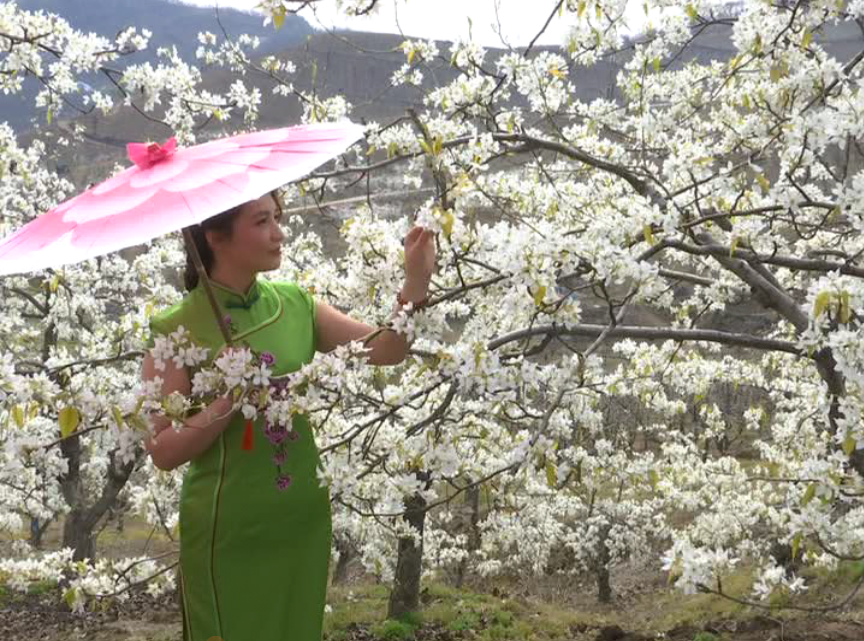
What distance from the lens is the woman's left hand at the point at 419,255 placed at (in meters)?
2.19

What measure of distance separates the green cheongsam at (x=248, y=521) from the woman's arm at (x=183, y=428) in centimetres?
13

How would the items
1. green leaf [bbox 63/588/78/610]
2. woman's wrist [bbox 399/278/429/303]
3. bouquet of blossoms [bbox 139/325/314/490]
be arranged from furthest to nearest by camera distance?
green leaf [bbox 63/588/78/610] < woman's wrist [bbox 399/278/429/303] < bouquet of blossoms [bbox 139/325/314/490]

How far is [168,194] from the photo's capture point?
1851mm

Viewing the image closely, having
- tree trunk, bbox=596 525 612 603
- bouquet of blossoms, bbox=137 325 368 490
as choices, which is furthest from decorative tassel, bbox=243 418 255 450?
tree trunk, bbox=596 525 612 603

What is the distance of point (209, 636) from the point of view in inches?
84.2

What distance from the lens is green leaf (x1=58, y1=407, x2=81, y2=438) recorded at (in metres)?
1.78

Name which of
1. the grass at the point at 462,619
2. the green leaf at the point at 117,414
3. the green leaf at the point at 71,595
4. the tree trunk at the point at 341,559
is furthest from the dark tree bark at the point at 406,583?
the green leaf at the point at 117,414

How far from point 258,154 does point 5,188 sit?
306 inches

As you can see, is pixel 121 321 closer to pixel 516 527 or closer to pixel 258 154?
pixel 258 154

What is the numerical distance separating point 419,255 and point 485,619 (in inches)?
311

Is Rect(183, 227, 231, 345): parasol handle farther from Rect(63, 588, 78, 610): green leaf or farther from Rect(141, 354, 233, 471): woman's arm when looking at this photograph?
Rect(63, 588, 78, 610): green leaf

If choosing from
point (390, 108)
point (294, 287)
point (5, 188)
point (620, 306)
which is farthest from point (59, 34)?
point (390, 108)

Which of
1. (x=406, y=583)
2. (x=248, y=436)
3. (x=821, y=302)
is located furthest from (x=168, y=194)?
(x=406, y=583)

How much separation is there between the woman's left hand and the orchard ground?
5.26 meters
